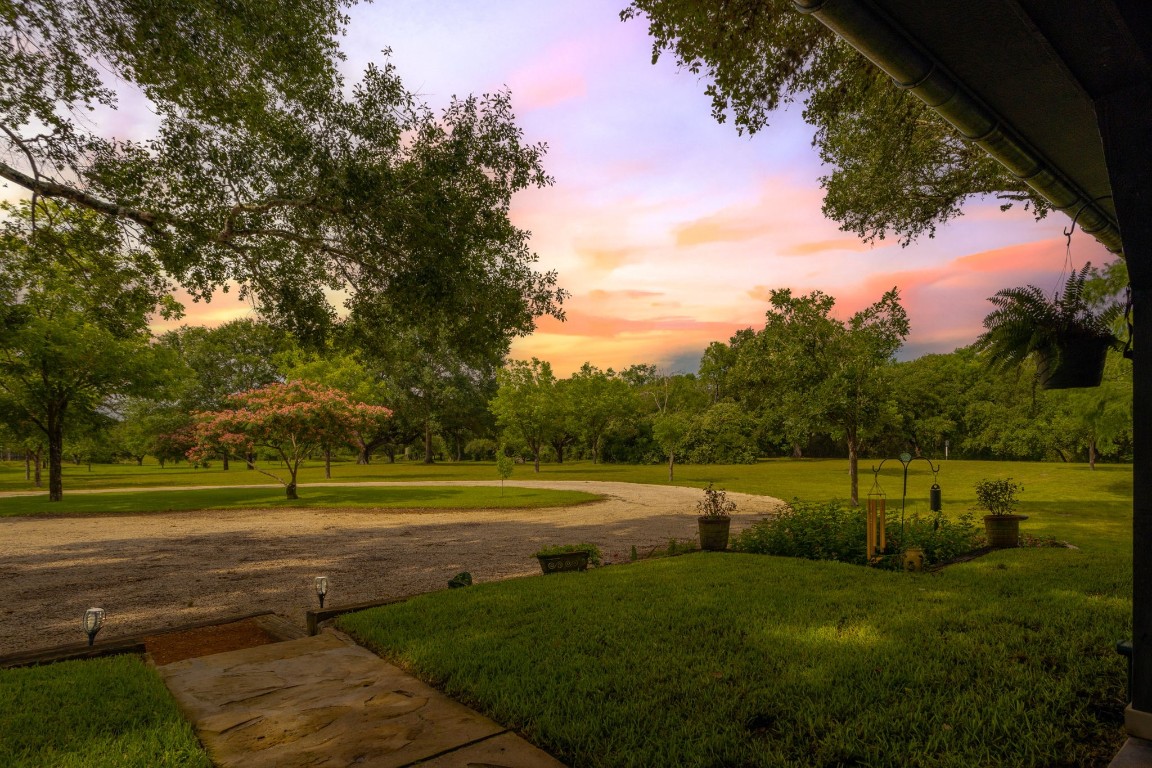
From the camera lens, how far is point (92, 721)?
361 centimetres

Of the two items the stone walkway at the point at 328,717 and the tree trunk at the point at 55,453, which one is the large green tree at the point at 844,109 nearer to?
the stone walkway at the point at 328,717

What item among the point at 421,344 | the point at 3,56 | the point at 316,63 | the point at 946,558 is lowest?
the point at 946,558

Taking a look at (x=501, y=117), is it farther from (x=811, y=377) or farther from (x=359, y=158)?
(x=811, y=377)

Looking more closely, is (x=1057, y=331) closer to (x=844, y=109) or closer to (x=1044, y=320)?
(x=1044, y=320)

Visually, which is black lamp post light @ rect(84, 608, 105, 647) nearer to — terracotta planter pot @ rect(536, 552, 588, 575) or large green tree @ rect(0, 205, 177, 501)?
terracotta planter pot @ rect(536, 552, 588, 575)

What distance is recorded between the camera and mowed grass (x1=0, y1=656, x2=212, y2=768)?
3.13 metres

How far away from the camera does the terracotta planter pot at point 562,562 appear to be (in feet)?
27.2


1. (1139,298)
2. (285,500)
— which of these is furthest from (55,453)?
(1139,298)

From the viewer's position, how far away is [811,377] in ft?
55.7

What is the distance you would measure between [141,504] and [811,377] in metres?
23.3

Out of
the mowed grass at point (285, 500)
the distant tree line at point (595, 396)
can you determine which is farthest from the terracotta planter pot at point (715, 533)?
the mowed grass at point (285, 500)

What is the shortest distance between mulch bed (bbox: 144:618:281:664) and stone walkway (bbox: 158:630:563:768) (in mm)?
902

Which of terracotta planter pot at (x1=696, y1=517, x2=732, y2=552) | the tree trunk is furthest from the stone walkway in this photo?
the tree trunk

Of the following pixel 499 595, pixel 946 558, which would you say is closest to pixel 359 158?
pixel 499 595
